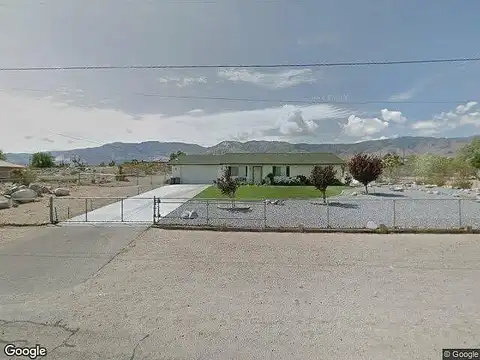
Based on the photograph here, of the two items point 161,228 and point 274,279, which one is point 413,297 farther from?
point 161,228

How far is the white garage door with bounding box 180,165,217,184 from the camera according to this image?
135 feet

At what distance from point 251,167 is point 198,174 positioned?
6678 millimetres

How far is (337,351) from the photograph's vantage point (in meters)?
4.21

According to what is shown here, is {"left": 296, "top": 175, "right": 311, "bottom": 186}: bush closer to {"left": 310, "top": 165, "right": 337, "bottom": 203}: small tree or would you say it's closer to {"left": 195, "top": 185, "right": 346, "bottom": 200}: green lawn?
{"left": 195, "top": 185, "right": 346, "bottom": 200}: green lawn

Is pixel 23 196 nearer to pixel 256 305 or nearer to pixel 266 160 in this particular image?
pixel 256 305

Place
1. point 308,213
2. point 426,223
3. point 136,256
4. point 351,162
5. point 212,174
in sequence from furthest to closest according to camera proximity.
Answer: point 212,174 < point 351,162 < point 308,213 < point 426,223 < point 136,256

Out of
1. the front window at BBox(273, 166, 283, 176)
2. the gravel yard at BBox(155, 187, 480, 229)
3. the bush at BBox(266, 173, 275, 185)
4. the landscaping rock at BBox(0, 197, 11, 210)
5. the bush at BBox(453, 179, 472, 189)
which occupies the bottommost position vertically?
the gravel yard at BBox(155, 187, 480, 229)

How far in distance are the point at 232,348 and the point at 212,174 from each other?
37.0 metres

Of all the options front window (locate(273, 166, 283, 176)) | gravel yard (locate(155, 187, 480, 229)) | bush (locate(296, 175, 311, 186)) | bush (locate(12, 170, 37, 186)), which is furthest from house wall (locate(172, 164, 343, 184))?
gravel yard (locate(155, 187, 480, 229))

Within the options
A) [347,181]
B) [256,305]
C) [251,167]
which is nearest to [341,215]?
[256,305]

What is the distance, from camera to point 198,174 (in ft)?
Result: 136

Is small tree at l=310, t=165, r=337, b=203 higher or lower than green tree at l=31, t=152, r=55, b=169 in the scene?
lower

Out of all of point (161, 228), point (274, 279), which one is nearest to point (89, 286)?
point (274, 279)

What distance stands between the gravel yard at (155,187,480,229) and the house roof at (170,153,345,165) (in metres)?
18.0
